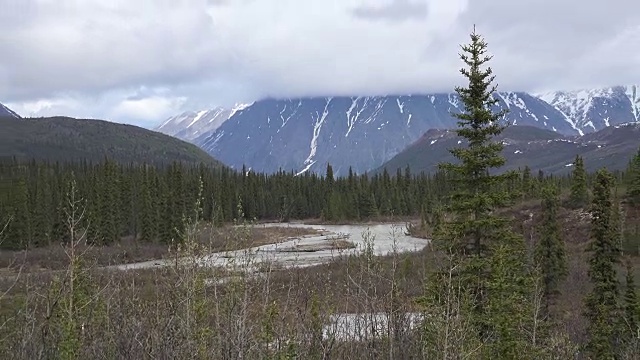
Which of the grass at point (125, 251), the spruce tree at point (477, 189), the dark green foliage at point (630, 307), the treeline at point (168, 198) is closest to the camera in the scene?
the grass at point (125, 251)

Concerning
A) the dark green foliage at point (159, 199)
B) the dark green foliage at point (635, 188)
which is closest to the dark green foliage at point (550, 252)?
the dark green foliage at point (159, 199)

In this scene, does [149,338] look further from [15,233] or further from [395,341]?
[15,233]

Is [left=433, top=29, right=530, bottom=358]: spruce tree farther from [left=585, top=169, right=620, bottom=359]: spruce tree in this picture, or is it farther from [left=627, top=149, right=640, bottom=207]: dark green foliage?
[left=627, top=149, right=640, bottom=207]: dark green foliage

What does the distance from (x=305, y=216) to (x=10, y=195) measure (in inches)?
2295

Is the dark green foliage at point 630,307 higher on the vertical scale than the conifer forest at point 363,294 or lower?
lower

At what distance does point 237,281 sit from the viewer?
6.60 meters

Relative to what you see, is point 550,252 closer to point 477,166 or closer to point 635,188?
point 477,166

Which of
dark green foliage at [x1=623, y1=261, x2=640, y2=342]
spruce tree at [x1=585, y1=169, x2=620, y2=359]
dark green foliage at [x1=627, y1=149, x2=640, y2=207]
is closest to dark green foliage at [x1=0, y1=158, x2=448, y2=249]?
spruce tree at [x1=585, y1=169, x2=620, y2=359]

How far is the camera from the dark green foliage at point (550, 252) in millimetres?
27641

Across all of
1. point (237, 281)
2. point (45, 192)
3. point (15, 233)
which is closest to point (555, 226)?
point (237, 281)

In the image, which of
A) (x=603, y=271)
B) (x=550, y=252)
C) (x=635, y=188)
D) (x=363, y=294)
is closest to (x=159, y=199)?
(x=635, y=188)

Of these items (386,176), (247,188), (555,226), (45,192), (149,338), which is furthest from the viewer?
(386,176)

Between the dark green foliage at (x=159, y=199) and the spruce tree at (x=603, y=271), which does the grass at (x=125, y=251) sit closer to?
the dark green foliage at (x=159, y=199)

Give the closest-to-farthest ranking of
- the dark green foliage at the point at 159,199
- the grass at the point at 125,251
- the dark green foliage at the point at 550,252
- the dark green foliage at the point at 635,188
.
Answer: the grass at the point at 125,251
the dark green foliage at the point at 550,252
the dark green foliage at the point at 635,188
the dark green foliage at the point at 159,199
